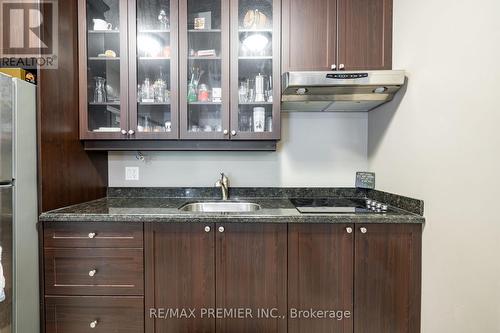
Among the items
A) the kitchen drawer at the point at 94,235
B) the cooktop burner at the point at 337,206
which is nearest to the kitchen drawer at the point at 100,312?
the kitchen drawer at the point at 94,235

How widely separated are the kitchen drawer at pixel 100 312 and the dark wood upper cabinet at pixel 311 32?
68.2 inches

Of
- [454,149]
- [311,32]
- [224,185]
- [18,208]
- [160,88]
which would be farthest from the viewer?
[224,185]

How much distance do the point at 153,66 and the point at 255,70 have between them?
705 mm

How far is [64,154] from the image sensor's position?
55.1 inches

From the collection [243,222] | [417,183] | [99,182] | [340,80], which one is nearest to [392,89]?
[340,80]

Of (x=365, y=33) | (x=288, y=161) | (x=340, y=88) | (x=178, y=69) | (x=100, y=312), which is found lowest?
(x=100, y=312)

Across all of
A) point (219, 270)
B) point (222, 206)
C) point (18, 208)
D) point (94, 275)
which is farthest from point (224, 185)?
point (18, 208)

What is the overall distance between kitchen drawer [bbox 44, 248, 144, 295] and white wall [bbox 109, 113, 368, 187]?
2.20ft

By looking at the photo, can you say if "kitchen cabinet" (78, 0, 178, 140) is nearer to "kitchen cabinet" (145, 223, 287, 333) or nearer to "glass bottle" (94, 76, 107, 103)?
"glass bottle" (94, 76, 107, 103)

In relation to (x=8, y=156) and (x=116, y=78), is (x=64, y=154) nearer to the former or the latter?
(x=8, y=156)

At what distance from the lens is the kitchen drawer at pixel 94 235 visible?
124 cm

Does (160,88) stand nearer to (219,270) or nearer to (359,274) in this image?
(219,270)

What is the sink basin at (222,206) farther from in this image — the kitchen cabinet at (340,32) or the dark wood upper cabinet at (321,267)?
the kitchen cabinet at (340,32)

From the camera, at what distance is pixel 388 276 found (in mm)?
1239
